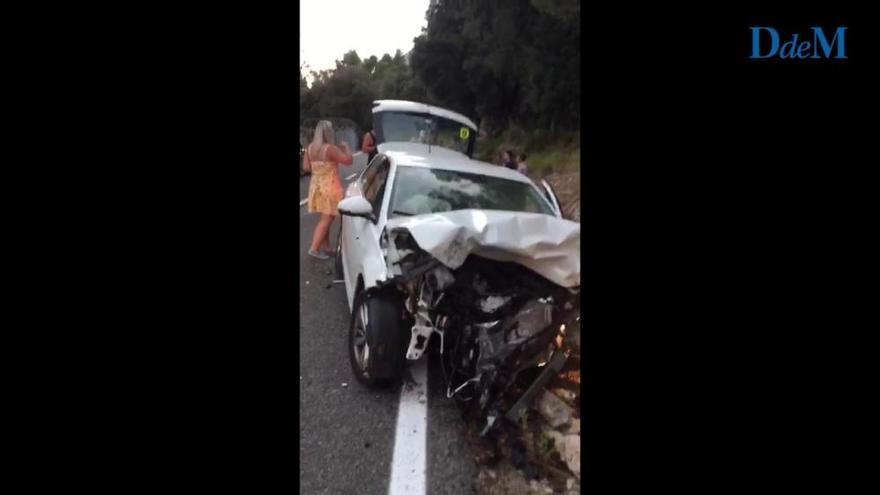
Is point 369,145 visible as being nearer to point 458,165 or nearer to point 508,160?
point 458,165

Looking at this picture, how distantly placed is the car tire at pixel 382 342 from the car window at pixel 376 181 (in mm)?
668

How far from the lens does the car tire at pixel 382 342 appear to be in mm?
2217

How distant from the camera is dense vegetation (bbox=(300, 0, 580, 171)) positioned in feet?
5.10

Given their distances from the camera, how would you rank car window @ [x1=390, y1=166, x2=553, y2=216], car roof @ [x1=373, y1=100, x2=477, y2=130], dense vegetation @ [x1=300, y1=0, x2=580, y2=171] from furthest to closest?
car window @ [x1=390, y1=166, x2=553, y2=216] → car roof @ [x1=373, y1=100, x2=477, y2=130] → dense vegetation @ [x1=300, y1=0, x2=580, y2=171]

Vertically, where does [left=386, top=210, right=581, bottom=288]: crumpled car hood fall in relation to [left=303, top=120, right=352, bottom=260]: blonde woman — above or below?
below

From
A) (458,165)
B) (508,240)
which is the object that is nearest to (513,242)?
(508,240)

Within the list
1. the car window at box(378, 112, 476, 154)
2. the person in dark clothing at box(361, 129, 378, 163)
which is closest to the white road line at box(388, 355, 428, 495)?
the person in dark clothing at box(361, 129, 378, 163)

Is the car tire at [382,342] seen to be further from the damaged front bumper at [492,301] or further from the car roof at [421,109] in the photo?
the car roof at [421,109]

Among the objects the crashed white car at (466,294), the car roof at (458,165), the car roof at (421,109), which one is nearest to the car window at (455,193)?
the car roof at (458,165)

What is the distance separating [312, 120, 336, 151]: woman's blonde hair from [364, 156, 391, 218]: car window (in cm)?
75

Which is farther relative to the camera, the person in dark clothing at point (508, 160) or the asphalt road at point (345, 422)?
the person in dark clothing at point (508, 160)

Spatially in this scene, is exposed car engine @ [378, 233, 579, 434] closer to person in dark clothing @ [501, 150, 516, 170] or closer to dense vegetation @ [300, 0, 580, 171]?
dense vegetation @ [300, 0, 580, 171]
